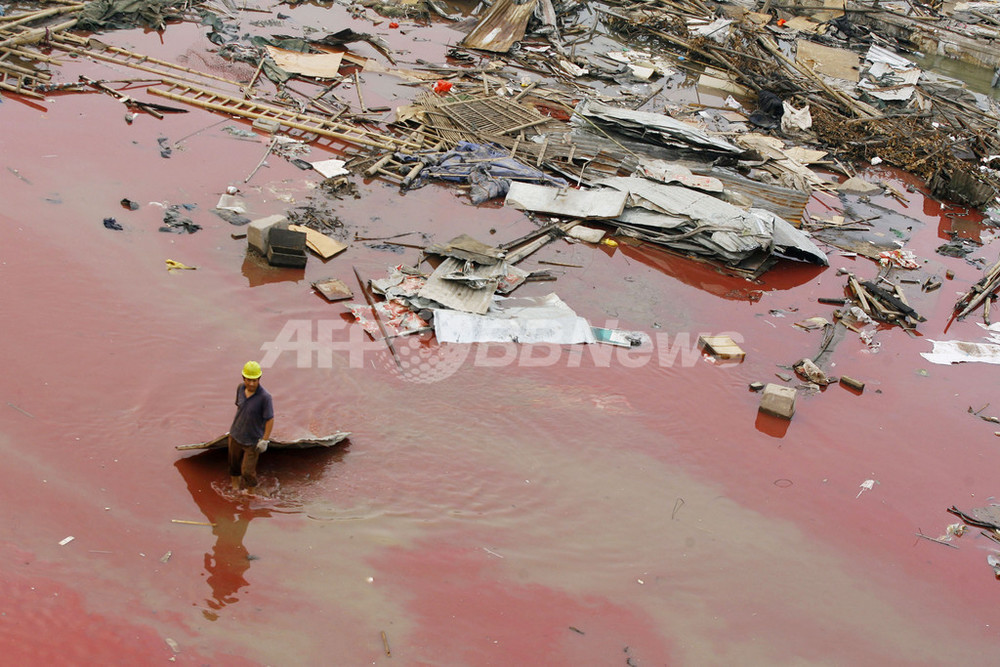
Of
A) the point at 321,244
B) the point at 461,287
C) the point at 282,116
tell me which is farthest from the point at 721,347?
the point at 282,116

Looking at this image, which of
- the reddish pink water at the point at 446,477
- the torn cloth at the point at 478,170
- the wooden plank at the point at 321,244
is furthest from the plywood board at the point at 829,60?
the wooden plank at the point at 321,244

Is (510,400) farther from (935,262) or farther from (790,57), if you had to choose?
(790,57)

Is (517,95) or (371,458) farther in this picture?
(517,95)

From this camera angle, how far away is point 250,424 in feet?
23.0

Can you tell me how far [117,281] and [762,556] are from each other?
8383 mm

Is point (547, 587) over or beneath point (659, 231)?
beneath

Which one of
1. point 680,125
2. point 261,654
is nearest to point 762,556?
point 261,654

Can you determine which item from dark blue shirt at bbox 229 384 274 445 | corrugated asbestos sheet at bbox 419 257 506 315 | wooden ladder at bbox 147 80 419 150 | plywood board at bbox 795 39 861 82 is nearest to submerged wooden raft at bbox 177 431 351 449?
dark blue shirt at bbox 229 384 274 445

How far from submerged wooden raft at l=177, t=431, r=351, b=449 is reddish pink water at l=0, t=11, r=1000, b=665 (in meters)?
0.24

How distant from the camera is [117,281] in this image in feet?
33.5

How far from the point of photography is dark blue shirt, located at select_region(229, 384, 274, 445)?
275 inches

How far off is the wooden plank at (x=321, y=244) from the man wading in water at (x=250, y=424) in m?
4.82

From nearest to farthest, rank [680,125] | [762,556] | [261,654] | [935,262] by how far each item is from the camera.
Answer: [261,654] < [762,556] < [935,262] < [680,125]

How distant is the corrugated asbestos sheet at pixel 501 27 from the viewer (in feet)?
69.8
